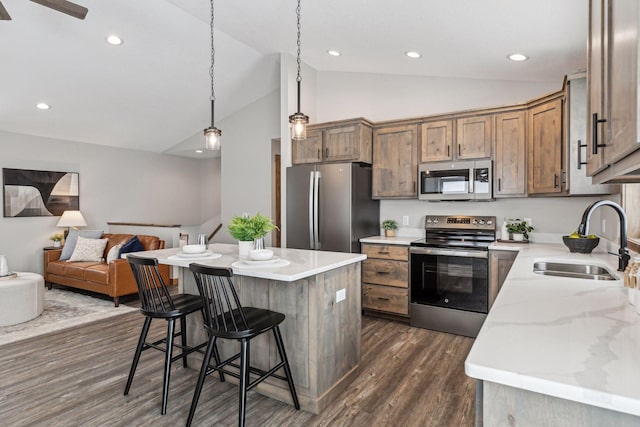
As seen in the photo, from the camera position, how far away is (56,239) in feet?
19.6

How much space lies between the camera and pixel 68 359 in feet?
10.3

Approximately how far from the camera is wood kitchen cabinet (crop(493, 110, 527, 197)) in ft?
11.8

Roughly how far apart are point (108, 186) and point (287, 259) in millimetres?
5645

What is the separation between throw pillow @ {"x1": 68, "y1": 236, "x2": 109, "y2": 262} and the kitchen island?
11.4 feet

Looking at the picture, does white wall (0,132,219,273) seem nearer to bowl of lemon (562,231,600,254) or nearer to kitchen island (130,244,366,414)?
kitchen island (130,244,366,414)

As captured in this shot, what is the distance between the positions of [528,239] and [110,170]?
676 cm

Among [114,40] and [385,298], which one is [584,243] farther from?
[114,40]

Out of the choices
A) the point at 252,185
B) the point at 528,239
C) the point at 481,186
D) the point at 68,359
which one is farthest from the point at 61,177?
the point at 528,239

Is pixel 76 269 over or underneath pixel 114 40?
underneath

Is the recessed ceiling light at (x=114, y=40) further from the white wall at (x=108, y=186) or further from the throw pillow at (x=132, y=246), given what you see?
the white wall at (x=108, y=186)

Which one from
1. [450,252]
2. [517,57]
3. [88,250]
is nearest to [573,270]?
[450,252]

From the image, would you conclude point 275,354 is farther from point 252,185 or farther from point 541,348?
point 252,185

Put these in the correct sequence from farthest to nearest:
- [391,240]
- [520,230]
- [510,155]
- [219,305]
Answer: [391,240]
[520,230]
[510,155]
[219,305]

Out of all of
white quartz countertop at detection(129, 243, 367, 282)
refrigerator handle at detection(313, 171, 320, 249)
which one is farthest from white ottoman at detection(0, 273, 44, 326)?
refrigerator handle at detection(313, 171, 320, 249)
